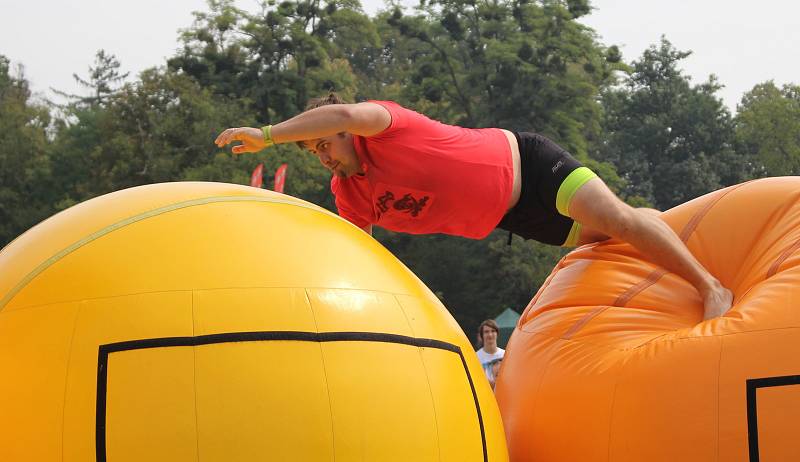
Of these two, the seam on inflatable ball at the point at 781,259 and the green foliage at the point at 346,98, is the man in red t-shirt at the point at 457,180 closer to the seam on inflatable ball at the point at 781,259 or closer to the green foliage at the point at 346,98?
the seam on inflatable ball at the point at 781,259

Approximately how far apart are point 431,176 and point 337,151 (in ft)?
1.44

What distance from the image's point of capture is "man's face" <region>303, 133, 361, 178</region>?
4.72m

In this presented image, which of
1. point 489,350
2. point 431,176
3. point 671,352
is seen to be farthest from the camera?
point 489,350

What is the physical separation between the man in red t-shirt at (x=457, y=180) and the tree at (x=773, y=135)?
126 feet

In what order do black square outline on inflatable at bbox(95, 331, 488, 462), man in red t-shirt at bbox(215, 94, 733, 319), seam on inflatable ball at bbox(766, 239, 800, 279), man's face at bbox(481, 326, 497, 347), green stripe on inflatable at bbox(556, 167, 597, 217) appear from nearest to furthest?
black square outline on inflatable at bbox(95, 331, 488, 462)
seam on inflatable ball at bbox(766, 239, 800, 279)
man in red t-shirt at bbox(215, 94, 733, 319)
green stripe on inflatable at bbox(556, 167, 597, 217)
man's face at bbox(481, 326, 497, 347)

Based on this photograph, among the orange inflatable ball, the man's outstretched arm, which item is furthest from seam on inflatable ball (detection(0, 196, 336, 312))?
A: the orange inflatable ball

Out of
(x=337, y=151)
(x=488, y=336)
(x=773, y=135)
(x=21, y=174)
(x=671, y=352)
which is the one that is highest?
(x=773, y=135)

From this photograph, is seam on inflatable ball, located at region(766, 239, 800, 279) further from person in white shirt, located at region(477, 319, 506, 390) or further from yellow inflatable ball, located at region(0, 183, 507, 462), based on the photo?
person in white shirt, located at region(477, 319, 506, 390)

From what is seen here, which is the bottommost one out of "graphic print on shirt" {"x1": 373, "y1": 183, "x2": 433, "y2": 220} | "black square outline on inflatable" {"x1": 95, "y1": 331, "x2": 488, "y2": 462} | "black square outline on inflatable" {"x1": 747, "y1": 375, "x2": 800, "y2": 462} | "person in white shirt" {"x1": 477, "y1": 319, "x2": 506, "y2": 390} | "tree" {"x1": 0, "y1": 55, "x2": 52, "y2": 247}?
"black square outline on inflatable" {"x1": 747, "y1": 375, "x2": 800, "y2": 462}

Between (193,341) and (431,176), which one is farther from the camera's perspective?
(431,176)

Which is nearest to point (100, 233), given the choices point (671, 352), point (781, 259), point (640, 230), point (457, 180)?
point (457, 180)

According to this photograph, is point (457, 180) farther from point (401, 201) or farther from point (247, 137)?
Result: point (247, 137)

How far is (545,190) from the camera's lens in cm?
496

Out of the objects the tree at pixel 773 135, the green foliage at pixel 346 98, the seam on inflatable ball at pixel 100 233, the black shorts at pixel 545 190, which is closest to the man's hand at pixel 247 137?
the seam on inflatable ball at pixel 100 233
